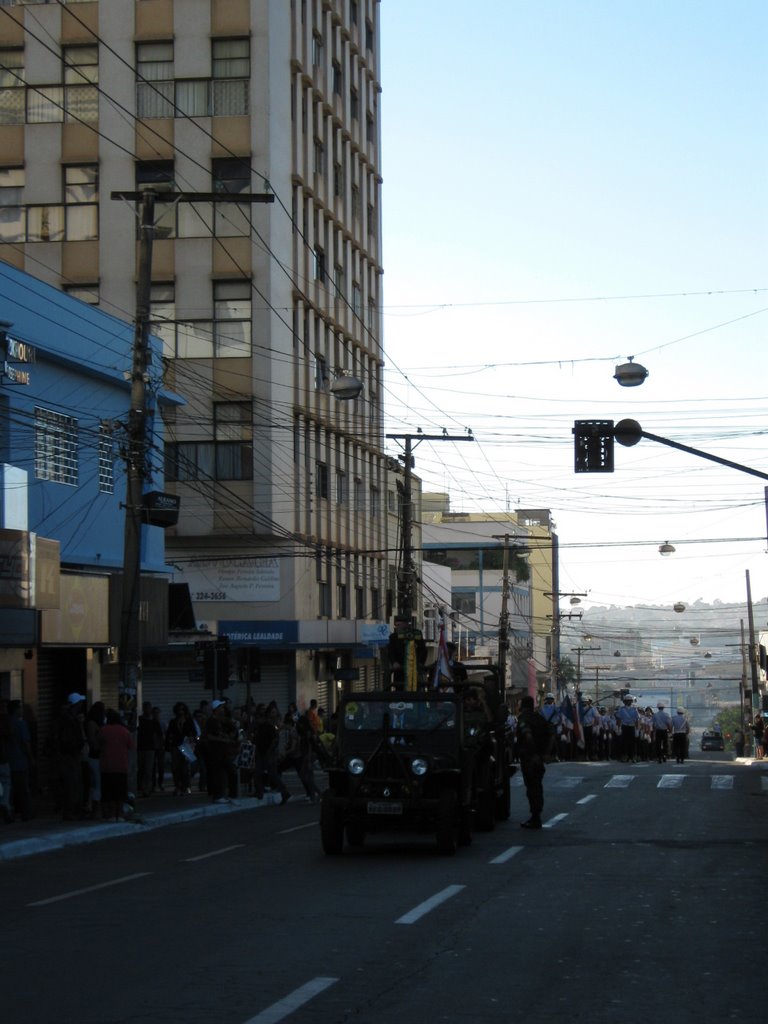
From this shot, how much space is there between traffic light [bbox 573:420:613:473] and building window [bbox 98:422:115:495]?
34.6 ft

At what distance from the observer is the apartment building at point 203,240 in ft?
158

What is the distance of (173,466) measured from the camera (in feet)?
159

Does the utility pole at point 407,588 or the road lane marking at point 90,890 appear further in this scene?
the utility pole at point 407,588

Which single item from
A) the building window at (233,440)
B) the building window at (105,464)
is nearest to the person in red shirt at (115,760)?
the building window at (105,464)

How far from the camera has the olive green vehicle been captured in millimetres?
17672

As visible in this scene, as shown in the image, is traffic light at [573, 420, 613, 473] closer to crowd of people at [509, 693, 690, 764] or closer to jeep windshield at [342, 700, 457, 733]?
jeep windshield at [342, 700, 457, 733]

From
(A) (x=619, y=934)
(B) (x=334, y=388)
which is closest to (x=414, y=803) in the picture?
(A) (x=619, y=934)

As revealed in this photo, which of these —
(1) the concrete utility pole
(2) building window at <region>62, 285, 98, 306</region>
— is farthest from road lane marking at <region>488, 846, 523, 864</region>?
(2) building window at <region>62, 285, 98, 306</region>

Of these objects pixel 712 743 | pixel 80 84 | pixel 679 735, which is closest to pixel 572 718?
pixel 679 735

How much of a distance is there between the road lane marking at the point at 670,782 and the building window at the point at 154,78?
27.9 meters

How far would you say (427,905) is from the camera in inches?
519

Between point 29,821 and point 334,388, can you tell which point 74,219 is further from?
point 29,821

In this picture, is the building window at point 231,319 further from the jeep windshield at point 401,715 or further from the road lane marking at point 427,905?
the road lane marking at point 427,905

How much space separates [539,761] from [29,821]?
8.18m
